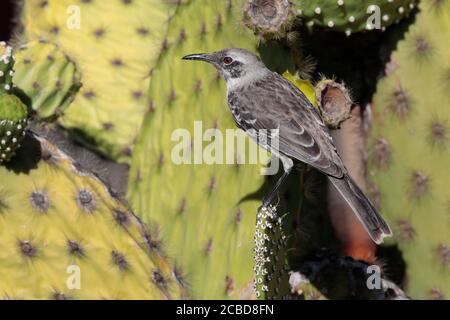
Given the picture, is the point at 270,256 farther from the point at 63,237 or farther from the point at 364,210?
the point at 63,237

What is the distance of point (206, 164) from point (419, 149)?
0.69 m

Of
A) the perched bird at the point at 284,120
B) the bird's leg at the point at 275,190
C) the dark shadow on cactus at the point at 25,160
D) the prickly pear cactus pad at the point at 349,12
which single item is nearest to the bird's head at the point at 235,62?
the perched bird at the point at 284,120

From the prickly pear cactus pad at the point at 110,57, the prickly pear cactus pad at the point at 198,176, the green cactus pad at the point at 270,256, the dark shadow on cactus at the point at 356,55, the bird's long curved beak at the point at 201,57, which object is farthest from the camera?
the prickly pear cactus pad at the point at 110,57

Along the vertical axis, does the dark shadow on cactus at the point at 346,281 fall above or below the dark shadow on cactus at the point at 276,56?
below

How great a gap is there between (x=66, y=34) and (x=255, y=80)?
90 centimetres

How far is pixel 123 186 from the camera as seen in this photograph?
4.21 m

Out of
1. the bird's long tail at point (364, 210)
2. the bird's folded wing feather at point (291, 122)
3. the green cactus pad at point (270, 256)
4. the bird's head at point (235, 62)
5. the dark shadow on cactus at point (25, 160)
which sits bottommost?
the green cactus pad at point (270, 256)

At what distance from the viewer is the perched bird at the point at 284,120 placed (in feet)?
11.5

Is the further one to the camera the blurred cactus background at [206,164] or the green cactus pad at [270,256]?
the blurred cactus background at [206,164]

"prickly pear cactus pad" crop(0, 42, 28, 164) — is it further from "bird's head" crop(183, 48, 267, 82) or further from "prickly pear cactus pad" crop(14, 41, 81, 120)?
"bird's head" crop(183, 48, 267, 82)

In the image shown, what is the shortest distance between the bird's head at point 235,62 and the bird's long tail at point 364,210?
0.42m

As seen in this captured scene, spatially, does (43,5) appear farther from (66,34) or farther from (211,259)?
(211,259)

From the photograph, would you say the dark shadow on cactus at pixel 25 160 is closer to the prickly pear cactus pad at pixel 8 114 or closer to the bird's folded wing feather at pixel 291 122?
the prickly pear cactus pad at pixel 8 114
